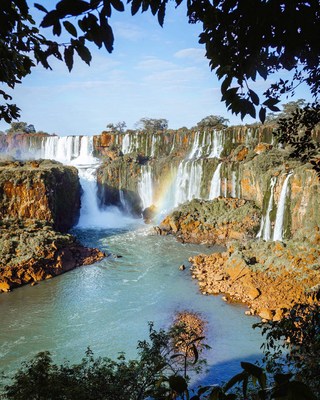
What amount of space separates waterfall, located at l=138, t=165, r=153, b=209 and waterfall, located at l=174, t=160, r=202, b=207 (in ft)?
11.2

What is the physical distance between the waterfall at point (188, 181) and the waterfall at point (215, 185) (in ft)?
4.69

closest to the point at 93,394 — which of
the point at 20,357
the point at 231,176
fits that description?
the point at 20,357

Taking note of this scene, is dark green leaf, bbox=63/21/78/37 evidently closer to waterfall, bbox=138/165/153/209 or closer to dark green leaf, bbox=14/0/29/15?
dark green leaf, bbox=14/0/29/15

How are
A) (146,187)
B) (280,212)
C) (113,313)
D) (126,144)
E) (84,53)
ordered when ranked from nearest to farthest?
(84,53) → (113,313) → (280,212) → (146,187) → (126,144)

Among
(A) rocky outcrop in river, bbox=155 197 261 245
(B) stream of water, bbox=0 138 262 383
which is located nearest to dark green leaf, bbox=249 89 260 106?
(B) stream of water, bbox=0 138 262 383

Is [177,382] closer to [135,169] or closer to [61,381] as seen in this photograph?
[61,381]

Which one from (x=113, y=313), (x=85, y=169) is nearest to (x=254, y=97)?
(x=113, y=313)

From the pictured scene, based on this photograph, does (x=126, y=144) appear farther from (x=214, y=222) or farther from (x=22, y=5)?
(x=22, y=5)

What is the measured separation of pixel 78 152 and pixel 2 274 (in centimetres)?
2556

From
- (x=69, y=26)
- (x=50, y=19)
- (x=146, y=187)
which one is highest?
(x=69, y=26)

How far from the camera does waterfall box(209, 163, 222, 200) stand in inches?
1087

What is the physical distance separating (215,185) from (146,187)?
8.18m

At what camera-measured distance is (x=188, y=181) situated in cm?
2980

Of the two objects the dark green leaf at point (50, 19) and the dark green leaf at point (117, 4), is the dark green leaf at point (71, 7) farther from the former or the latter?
the dark green leaf at point (117, 4)
